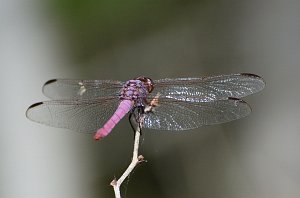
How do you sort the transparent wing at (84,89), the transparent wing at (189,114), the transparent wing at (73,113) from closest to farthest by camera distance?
1. the transparent wing at (189,114)
2. the transparent wing at (73,113)
3. the transparent wing at (84,89)

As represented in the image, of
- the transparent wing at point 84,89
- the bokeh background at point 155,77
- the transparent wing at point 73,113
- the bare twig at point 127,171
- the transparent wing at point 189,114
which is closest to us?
the bare twig at point 127,171

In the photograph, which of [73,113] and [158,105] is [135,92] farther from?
[73,113]

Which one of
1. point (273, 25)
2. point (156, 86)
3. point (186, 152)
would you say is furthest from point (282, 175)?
point (156, 86)

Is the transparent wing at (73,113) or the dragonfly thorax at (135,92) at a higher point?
the dragonfly thorax at (135,92)

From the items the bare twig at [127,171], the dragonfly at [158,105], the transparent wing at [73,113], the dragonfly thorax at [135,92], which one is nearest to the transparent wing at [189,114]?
the dragonfly at [158,105]

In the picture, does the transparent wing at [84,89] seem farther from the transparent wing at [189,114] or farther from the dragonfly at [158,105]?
the transparent wing at [189,114]

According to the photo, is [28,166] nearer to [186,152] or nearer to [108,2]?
[186,152]
